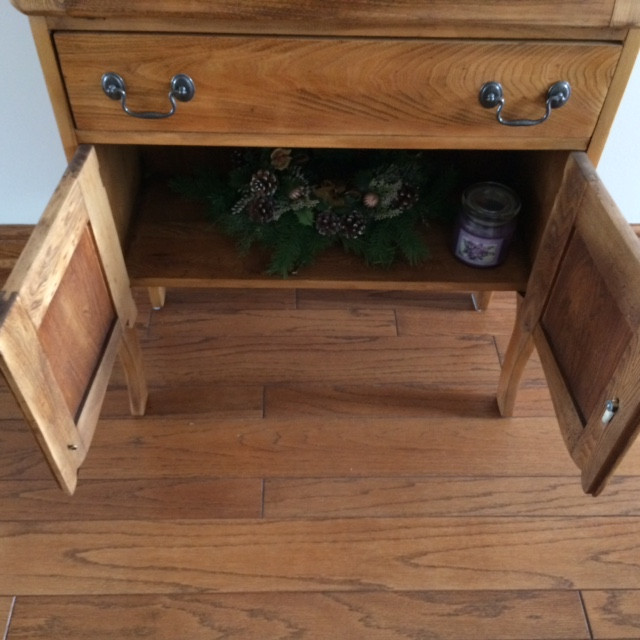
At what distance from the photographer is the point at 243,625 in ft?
3.04

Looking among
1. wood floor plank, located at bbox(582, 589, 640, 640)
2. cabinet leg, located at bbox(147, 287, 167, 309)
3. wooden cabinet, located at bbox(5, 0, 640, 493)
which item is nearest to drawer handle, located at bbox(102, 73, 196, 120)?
wooden cabinet, located at bbox(5, 0, 640, 493)

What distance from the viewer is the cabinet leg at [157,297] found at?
51.8 inches

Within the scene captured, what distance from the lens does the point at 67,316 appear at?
812 millimetres

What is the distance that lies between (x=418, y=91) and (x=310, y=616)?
71 cm

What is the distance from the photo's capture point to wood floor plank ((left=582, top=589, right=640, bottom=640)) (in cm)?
93

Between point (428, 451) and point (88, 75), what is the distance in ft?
2.49

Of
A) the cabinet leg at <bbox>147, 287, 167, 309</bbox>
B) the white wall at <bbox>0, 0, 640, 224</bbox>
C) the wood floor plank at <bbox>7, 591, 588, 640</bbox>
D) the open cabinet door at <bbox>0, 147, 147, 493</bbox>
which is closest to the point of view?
the open cabinet door at <bbox>0, 147, 147, 493</bbox>

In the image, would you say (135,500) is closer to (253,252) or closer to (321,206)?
(253,252)

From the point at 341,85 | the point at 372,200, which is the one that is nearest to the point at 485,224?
the point at 372,200

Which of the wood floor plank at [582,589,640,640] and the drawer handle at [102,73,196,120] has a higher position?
the drawer handle at [102,73,196,120]

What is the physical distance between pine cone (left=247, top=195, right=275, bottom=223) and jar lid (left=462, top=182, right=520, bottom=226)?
30cm

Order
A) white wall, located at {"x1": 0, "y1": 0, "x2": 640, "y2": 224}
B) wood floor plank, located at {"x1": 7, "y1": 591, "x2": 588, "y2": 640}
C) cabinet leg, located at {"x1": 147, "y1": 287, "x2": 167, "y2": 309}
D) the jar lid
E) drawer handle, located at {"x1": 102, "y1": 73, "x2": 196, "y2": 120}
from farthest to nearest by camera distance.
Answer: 1. cabinet leg, located at {"x1": 147, "y1": 287, "x2": 167, "y2": 309}
2. white wall, located at {"x1": 0, "y1": 0, "x2": 640, "y2": 224}
3. the jar lid
4. wood floor plank, located at {"x1": 7, "y1": 591, "x2": 588, "y2": 640}
5. drawer handle, located at {"x1": 102, "y1": 73, "x2": 196, "y2": 120}

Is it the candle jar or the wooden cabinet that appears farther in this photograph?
the candle jar

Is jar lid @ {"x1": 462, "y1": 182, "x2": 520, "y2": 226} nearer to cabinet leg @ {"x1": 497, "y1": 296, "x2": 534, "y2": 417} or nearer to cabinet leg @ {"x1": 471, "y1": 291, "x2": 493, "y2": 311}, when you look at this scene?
cabinet leg @ {"x1": 497, "y1": 296, "x2": 534, "y2": 417}
